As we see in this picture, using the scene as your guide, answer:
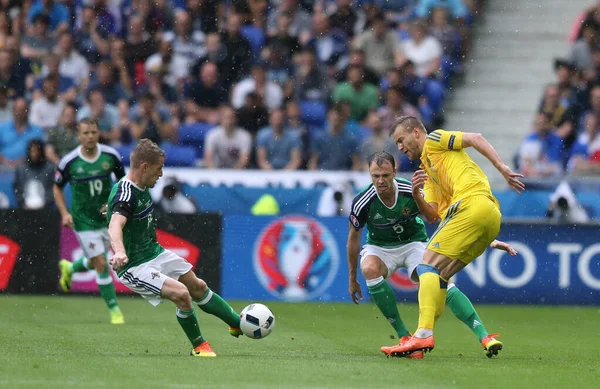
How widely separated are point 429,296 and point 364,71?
1026 cm

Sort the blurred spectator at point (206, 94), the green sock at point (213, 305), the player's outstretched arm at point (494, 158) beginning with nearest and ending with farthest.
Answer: the player's outstretched arm at point (494, 158) < the green sock at point (213, 305) < the blurred spectator at point (206, 94)

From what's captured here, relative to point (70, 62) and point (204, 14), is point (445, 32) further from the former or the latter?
point (70, 62)

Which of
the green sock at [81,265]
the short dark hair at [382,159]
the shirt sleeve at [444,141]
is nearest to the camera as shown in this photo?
the shirt sleeve at [444,141]

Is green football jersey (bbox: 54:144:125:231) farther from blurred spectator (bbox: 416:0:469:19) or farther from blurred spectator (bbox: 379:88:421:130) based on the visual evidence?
blurred spectator (bbox: 416:0:469:19)

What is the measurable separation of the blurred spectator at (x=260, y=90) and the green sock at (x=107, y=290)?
637cm

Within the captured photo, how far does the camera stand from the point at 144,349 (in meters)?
9.93

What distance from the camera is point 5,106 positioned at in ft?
63.0

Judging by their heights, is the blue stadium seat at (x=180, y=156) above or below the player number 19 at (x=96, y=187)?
below

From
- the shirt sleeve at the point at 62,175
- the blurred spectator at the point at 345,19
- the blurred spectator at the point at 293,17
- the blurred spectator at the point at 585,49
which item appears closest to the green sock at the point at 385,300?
the shirt sleeve at the point at 62,175

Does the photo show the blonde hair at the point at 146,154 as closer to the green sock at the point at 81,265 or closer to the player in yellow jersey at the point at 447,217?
the player in yellow jersey at the point at 447,217

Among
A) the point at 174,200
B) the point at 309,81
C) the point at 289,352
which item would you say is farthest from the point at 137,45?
the point at 289,352

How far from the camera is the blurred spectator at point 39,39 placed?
2009 centimetres

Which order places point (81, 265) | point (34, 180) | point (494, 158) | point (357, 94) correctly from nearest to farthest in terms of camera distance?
point (494, 158)
point (81, 265)
point (34, 180)
point (357, 94)

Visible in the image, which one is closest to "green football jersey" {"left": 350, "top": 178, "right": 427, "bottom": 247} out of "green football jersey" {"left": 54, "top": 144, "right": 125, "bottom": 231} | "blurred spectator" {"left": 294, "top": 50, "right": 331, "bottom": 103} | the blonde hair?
the blonde hair
